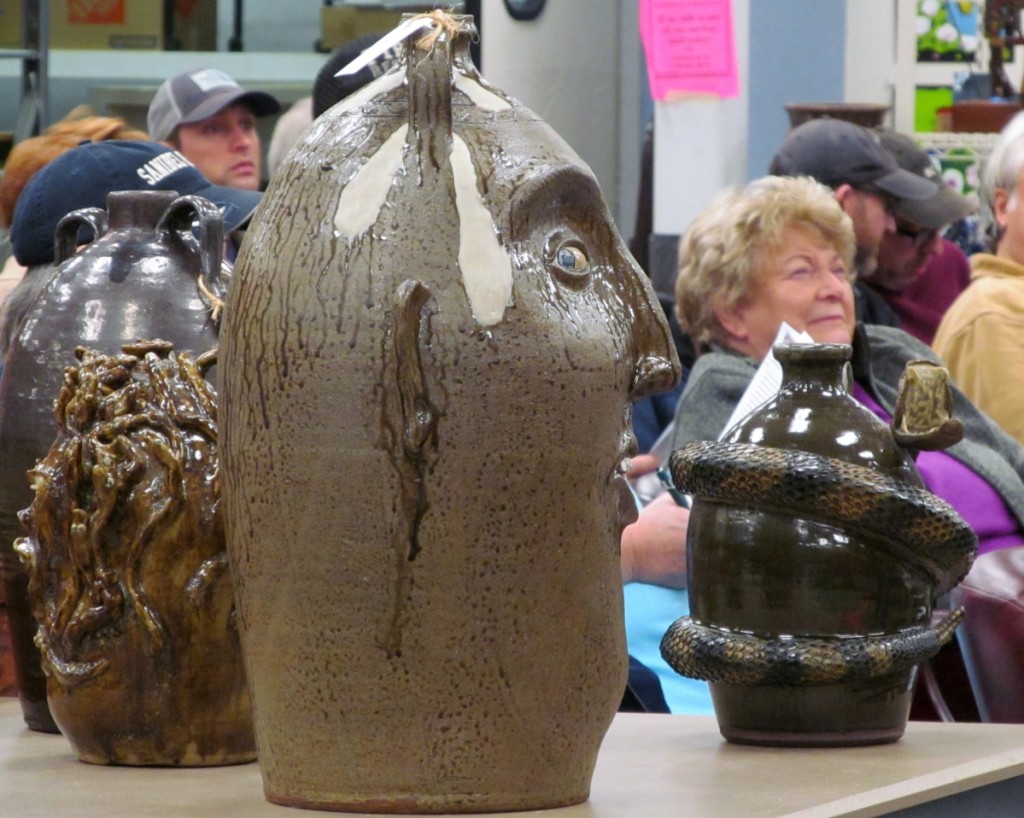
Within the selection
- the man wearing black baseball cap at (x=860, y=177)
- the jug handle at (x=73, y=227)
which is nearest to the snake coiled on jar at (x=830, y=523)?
the jug handle at (x=73, y=227)

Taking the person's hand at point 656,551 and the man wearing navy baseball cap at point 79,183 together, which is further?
the person's hand at point 656,551

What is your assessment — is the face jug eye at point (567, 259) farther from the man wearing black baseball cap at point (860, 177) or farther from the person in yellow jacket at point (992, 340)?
the man wearing black baseball cap at point (860, 177)

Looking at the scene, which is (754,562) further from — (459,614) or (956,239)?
Result: (956,239)

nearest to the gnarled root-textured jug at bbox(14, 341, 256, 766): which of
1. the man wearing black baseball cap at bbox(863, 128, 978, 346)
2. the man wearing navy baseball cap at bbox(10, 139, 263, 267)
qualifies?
the man wearing navy baseball cap at bbox(10, 139, 263, 267)

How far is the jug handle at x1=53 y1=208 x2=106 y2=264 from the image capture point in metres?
1.36

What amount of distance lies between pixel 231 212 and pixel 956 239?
2186mm

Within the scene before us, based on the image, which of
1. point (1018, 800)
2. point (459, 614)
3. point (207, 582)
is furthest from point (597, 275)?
point (1018, 800)

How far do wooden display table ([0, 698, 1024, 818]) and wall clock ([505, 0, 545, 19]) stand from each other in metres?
1.92

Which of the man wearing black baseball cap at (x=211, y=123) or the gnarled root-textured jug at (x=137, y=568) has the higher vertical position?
the man wearing black baseball cap at (x=211, y=123)

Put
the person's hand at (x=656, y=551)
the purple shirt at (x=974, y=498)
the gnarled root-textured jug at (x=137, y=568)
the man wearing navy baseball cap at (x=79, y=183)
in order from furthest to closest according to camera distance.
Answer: the purple shirt at (x=974, y=498)
the person's hand at (x=656, y=551)
the man wearing navy baseball cap at (x=79, y=183)
the gnarled root-textured jug at (x=137, y=568)

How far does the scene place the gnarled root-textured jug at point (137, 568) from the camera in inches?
46.6

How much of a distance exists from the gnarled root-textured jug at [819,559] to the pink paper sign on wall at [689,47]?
1.81 meters

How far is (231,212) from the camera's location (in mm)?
2098

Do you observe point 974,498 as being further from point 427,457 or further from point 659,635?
point 427,457
